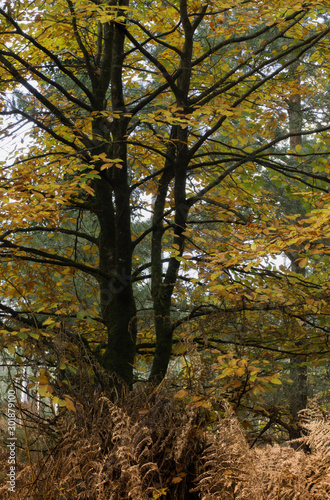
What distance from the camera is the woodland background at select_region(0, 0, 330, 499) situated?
256 centimetres

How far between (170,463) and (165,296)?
2920mm

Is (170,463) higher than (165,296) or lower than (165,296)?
lower

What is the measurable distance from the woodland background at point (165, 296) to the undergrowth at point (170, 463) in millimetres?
16

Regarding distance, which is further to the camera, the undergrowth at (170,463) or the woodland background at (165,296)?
the woodland background at (165,296)

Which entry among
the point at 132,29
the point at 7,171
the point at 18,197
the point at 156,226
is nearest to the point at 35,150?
the point at 7,171

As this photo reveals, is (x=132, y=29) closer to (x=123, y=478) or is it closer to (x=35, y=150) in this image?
(x=35, y=150)

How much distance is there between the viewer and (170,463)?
283cm

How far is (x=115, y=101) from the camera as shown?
225 inches

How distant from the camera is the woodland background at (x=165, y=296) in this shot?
2.56 metres

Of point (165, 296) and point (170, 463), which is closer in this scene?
point (170, 463)

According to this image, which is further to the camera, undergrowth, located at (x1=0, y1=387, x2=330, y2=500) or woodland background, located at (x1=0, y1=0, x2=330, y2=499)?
woodland background, located at (x1=0, y1=0, x2=330, y2=499)

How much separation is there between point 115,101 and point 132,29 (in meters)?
1.45

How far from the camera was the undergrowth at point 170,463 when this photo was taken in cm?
223

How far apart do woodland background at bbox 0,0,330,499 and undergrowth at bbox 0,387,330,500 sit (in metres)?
0.02
